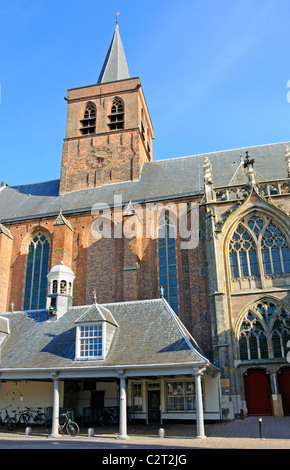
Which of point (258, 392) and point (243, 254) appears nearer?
point (258, 392)

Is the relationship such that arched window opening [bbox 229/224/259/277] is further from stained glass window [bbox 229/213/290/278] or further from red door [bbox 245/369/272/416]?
red door [bbox 245/369/272/416]

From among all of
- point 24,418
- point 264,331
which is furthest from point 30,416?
point 264,331

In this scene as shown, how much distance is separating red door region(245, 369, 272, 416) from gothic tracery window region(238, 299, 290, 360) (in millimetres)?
983

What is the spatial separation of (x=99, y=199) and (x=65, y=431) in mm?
18230

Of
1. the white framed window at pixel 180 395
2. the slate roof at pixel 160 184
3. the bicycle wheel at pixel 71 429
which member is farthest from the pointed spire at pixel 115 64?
the bicycle wheel at pixel 71 429

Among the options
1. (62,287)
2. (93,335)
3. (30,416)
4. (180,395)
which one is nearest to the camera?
(93,335)

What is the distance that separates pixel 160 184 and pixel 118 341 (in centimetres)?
1638

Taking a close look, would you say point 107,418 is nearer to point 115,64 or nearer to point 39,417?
point 39,417

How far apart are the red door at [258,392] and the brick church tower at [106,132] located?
60.8 feet

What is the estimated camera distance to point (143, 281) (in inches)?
1104

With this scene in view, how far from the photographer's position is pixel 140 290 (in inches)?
1089

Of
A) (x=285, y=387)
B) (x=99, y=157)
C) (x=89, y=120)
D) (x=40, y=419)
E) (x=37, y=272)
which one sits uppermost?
(x=89, y=120)

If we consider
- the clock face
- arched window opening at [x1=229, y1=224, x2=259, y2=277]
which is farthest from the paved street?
the clock face
